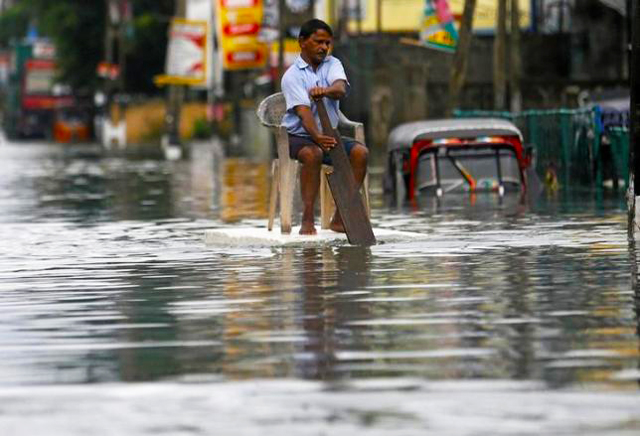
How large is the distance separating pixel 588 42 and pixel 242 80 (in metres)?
45.9

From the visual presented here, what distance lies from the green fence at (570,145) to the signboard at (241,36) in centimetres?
3287

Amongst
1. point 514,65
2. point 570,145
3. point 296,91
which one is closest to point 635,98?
point 296,91

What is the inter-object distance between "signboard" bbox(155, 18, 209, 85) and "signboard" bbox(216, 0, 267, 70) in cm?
66

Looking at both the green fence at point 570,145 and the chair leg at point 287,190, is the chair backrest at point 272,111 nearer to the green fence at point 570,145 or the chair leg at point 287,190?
the chair leg at point 287,190

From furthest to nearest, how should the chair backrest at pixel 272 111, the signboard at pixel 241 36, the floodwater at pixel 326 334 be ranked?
the signboard at pixel 241 36, the chair backrest at pixel 272 111, the floodwater at pixel 326 334

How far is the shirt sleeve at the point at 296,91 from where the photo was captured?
17.3m

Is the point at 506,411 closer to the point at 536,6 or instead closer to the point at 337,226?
the point at 337,226

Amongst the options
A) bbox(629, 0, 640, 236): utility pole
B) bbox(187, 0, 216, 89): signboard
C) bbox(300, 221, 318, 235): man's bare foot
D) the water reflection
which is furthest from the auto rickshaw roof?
bbox(187, 0, 216, 89): signboard

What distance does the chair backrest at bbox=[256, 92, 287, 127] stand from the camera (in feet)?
59.7

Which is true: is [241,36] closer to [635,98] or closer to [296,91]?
[296,91]

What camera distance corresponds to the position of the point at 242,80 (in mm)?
104625

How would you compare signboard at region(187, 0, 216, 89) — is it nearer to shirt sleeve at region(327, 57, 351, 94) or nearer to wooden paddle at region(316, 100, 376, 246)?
shirt sleeve at region(327, 57, 351, 94)

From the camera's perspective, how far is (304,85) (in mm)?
17359

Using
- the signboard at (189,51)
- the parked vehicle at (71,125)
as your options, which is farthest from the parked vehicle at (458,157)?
the parked vehicle at (71,125)
